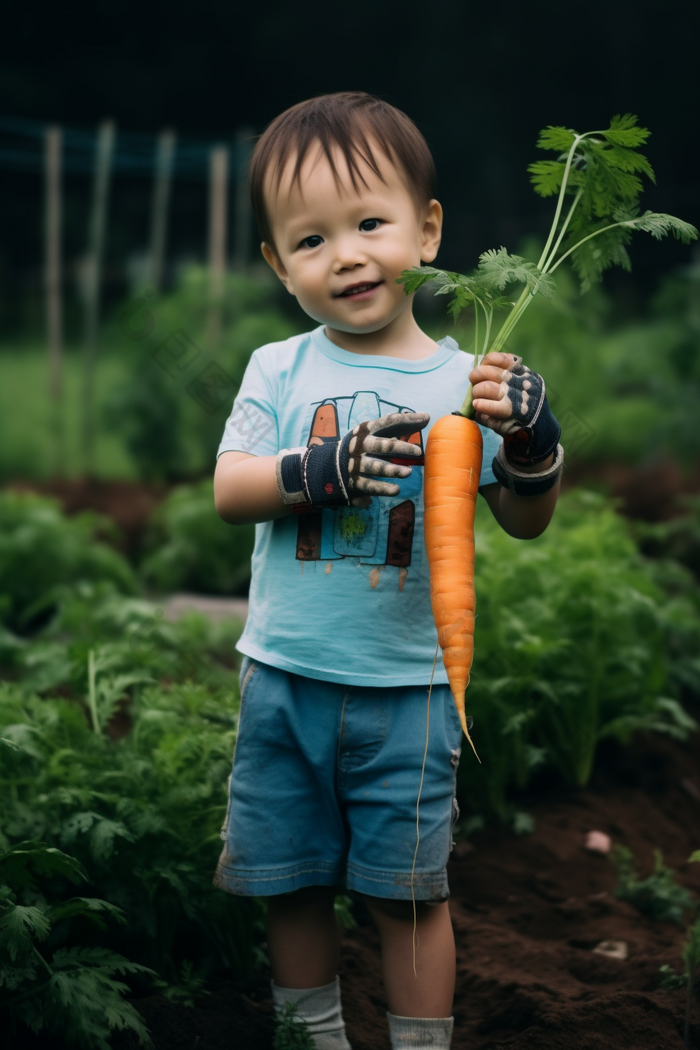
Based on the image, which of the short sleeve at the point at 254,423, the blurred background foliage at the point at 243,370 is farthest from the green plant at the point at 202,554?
the short sleeve at the point at 254,423

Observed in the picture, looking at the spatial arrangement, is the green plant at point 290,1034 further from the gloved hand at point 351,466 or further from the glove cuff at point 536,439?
the glove cuff at point 536,439

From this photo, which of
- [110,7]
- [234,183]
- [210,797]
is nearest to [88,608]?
[210,797]

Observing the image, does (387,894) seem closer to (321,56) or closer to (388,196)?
(388,196)

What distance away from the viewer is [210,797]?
95.8 inches

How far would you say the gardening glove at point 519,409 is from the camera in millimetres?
1817

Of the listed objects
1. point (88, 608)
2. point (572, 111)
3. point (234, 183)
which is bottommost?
point (88, 608)

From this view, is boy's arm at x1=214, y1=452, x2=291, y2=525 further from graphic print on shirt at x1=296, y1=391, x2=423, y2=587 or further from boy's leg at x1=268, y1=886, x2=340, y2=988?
boy's leg at x1=268, y1=886, x2=340, y2=988

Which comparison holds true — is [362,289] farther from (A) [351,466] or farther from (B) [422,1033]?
(B) [422,1033]

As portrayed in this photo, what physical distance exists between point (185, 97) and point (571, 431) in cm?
1148

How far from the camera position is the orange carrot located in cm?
192

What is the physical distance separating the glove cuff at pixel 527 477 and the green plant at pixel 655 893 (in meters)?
1.30

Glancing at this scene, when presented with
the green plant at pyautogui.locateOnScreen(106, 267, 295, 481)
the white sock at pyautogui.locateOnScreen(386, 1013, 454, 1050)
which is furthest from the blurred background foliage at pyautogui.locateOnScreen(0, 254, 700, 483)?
the white sock at pyautogui.locateOnScreen(386, 1013, 454, 1050)

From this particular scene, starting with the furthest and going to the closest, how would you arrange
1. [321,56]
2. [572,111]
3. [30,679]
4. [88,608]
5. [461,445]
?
[321,56]
[572,111]
[88,608]
[30,679]
[461,445]

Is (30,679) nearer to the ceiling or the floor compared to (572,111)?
nearer to the floor
